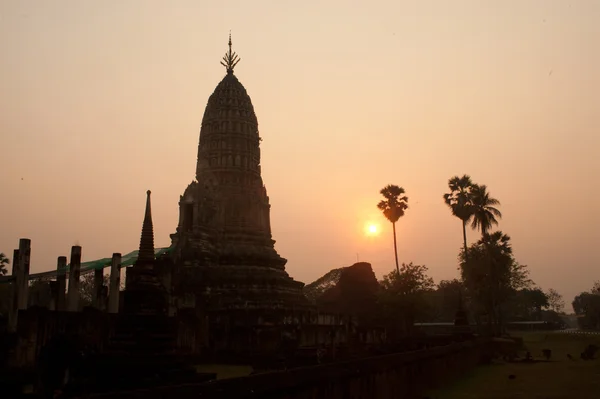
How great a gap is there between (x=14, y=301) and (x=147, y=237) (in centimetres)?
1181

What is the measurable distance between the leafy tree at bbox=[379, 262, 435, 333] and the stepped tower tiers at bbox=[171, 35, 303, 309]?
11.5m

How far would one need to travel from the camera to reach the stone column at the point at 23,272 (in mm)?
26266

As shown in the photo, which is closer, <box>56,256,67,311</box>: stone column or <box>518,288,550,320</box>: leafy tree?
<box>56,256,67,311</box>: stone column

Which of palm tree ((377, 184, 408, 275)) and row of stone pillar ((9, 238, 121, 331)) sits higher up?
palm tree ((377, 184, 408, 275))

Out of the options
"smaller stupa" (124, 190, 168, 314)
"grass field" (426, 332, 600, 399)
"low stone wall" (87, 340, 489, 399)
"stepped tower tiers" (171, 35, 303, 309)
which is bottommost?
"grass field" (426, 332, 600, 399)

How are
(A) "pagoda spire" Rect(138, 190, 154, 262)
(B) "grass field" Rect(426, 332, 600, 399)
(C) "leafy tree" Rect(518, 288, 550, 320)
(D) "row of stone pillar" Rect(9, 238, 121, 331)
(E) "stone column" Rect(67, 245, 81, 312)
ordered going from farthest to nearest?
1. (C) "leafy tree" Rect(518, 288, 550, 320)
2. (E) "stone column" Rect(67, 245, 81, 312)
3. (D) "row of stone pillar" Rect(9, 238, 121, 331)
4. (A) "pagoda spire" Rect(138, 190, 154, 262)
5. (B) "grass field" Rect(426, 332, 600, 399)

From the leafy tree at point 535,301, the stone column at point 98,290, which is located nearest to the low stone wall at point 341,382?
the stone column at point 98,290

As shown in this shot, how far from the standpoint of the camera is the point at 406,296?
53.9m

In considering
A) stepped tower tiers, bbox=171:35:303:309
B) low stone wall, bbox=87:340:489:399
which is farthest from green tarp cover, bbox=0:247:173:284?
low stone wall, bbox=87:340:489:399

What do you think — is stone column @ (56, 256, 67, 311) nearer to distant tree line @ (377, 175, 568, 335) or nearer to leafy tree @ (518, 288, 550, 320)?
distant tree line @ (377, 175, 568, 335)

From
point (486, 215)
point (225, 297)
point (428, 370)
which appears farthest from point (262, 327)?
point (486, 215)

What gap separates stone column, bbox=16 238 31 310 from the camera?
2627cm

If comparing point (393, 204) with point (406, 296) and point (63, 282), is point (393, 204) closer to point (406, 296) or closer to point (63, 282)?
point (406, 296)

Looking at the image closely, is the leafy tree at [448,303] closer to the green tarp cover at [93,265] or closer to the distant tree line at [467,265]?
the distant tree line at [467,265]
